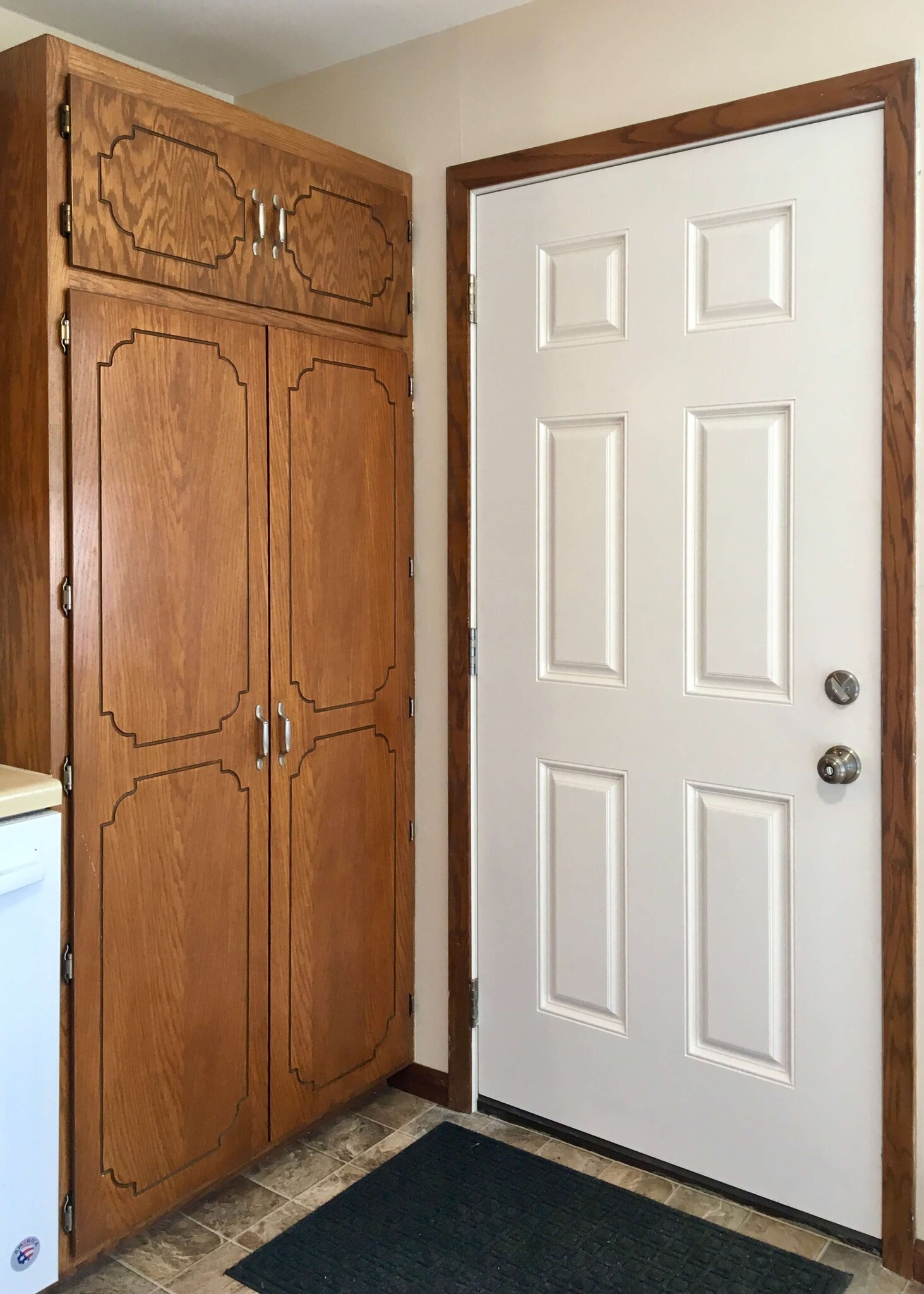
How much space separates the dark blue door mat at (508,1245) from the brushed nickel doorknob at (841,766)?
34.9 inches

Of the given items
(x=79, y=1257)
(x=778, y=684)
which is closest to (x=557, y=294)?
(x=778, y=684)

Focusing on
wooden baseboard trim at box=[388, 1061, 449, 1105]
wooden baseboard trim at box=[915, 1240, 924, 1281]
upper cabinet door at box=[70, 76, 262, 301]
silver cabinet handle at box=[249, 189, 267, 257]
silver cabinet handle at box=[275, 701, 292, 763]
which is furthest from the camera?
wooden baseboard trim at box=[388, 1061, 449, 1105]

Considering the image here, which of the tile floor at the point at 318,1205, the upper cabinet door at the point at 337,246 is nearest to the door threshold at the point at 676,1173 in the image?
the tile floor at the point at 318,1205

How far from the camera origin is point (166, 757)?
81.3 inches

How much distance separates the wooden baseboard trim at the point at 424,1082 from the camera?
2623 mm

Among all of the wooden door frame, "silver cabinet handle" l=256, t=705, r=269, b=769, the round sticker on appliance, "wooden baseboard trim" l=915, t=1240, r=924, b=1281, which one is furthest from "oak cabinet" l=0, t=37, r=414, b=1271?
"wooden baseboard trim" l=915, t=1240, r=924, b=1281

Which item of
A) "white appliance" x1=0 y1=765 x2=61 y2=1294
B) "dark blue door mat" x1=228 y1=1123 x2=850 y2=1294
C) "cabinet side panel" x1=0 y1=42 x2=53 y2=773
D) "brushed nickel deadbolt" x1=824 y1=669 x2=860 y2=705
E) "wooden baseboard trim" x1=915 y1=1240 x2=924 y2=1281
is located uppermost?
"cabinet side panel" x1=0 y1=42 x2=53 y2=773

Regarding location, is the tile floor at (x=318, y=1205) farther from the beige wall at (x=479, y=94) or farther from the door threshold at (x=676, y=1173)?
the beige wall at (x=479, y=94)

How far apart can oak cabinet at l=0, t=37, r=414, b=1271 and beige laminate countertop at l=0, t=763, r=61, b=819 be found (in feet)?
0.20

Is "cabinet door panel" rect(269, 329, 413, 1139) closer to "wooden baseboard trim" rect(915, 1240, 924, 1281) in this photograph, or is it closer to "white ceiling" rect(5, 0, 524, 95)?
"white ceiling" rect(5, 0, 524, 95)

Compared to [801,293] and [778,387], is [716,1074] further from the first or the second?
[801,293]

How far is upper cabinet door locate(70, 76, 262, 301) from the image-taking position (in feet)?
6.16

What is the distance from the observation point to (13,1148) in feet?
5.79

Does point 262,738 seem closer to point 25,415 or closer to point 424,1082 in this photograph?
point 25,415
